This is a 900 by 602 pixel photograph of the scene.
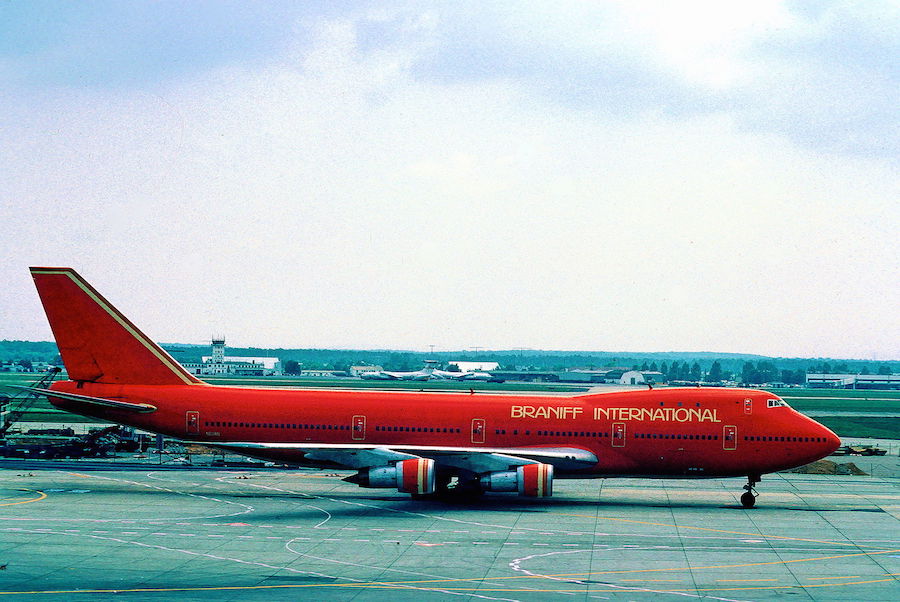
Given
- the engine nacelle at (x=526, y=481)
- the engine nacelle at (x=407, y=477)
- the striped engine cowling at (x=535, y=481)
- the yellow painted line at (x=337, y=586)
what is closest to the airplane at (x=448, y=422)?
the engine nacelle at (x=526, y=481)

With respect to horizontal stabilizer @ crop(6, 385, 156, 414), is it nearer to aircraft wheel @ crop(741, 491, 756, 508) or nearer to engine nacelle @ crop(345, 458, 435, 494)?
engine nacelle @ crop(345, 458, 435, 494)

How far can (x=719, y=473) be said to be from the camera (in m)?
46.7

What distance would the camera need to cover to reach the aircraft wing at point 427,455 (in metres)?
44.0

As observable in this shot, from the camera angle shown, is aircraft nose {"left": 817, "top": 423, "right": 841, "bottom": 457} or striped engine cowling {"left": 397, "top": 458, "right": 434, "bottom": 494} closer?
striped engine cowling {"left": 397, "top": 458, "right": 434, "bottom": 494}

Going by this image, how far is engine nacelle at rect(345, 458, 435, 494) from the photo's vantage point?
42.7 metres

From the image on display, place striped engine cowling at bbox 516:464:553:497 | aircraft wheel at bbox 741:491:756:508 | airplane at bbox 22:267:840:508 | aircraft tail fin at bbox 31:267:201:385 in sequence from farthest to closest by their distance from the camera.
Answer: aircraft tail fin at bbox 31:267:201:385, airplane at bbox 22:267:840:508, aircraft wheel at bbox 741:491:756:508, striped engine cowling at bbox 516:464:553:497

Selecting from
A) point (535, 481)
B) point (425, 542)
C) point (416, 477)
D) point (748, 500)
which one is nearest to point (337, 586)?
point (425, 542)

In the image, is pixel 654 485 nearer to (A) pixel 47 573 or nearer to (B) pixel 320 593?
(B) pixel 320 593

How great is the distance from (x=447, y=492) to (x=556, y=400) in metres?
6.77

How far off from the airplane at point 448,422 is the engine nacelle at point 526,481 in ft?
1.90

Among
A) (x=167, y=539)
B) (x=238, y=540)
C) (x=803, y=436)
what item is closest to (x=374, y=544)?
(x=238, y=540)

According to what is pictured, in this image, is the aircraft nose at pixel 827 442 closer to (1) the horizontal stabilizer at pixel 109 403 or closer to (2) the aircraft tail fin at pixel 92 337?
(2) the aircraft tail fin at pixel 92 337

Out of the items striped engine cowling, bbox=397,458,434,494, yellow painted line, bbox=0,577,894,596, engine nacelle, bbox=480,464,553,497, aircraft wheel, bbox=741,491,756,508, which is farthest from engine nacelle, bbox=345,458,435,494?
aircraft wheel, bbox=741,491,756,508

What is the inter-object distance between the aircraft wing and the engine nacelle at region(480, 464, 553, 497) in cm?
57
